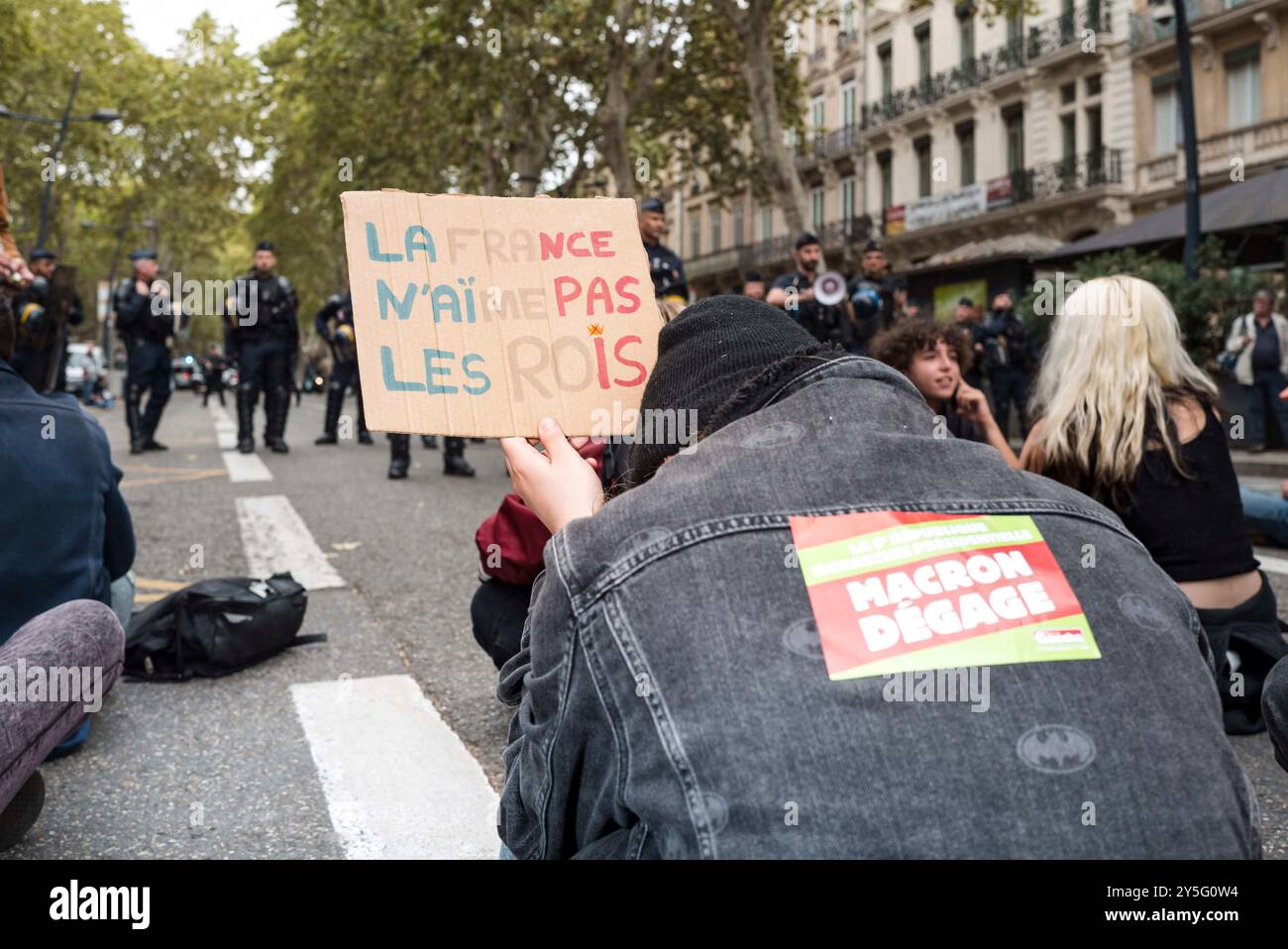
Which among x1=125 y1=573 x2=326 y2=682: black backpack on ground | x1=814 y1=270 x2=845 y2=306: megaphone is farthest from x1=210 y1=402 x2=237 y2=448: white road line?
x1=125 y1=573 x2=326 y2=682: black backpack on ground

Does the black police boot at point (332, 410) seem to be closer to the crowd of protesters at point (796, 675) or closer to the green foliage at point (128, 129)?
the crowd of protesters at point (796, 675)

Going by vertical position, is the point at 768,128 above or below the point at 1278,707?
above

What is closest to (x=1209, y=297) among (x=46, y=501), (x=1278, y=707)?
(x=1278, y=707)

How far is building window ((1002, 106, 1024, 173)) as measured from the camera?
3316cm

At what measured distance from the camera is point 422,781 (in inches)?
134

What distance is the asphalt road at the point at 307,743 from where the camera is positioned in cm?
306

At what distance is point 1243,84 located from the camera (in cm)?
2655

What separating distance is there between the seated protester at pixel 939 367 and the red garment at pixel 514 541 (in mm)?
2113

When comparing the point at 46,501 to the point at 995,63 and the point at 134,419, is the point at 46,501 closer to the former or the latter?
the point at 134,419

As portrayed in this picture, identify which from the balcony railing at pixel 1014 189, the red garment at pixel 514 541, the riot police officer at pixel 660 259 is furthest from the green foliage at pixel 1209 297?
Answer: the balcony railing at pixel 1014 189

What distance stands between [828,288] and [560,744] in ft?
30.0

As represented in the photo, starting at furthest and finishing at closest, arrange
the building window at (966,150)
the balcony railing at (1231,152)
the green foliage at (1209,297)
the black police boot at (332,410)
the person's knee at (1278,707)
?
the building window at (966,150), the balcony railing at (1231,152), the green foliage at (1209,297), the black police boot at (332,410), the person's knee at (1278,707)

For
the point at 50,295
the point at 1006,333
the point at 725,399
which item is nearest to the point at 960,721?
the point at 725,399

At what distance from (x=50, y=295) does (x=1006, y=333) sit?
42.1 ft
